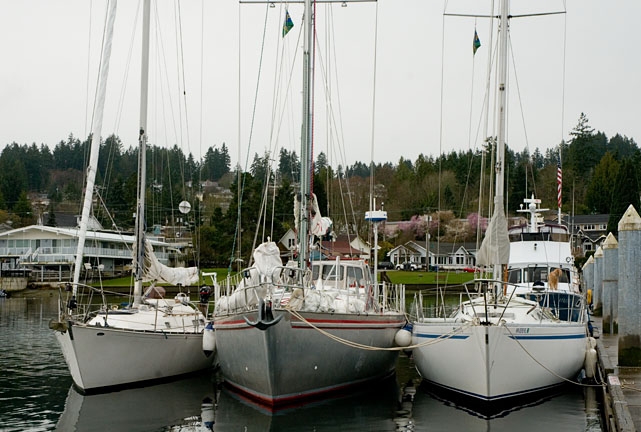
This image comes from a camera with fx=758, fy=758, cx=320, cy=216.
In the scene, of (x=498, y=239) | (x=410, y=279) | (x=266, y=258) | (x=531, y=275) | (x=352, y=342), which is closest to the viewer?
(x=352, y=342)

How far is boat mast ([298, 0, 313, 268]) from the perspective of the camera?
70.8 feet

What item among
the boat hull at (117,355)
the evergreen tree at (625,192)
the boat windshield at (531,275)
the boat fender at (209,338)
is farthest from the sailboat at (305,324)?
the evergreen tree at (625,192)

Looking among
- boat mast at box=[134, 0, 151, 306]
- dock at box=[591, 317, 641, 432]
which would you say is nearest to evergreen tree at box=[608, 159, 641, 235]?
dock at box=[591, 317, 641, 432]

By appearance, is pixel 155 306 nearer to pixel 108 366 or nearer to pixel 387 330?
pixel 108 366

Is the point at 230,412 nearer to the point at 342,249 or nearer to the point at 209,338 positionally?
the point at 209,338

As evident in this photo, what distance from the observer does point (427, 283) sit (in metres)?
69.9

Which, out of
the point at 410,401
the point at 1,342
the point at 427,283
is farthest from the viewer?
the point at 427,283

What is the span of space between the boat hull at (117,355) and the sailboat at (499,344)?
24.0 feet

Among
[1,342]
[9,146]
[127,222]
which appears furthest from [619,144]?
[1,342]

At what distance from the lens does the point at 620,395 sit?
15.0 meters

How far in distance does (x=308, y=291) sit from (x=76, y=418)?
21.1ft

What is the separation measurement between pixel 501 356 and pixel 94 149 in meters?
12.9

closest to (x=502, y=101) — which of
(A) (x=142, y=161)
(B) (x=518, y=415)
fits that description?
(B) (x=518, y=415)

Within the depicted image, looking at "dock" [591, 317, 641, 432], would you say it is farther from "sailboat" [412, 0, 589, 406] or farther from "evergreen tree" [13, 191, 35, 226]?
"evergreen tree" [13, 191, 35, 226]
